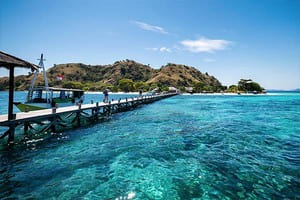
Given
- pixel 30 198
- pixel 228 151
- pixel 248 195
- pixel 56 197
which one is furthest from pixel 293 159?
pixel 30 198

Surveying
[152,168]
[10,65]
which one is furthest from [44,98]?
[152,168]

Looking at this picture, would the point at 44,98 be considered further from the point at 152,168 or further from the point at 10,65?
the point at 152,168

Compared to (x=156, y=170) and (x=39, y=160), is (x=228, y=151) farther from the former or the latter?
(x=39, y=160)

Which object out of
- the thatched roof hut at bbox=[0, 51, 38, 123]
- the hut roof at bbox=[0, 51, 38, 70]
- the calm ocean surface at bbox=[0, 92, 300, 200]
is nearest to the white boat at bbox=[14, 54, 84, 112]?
the thatched roof hut at bbox=[0, 51, 38, 123]

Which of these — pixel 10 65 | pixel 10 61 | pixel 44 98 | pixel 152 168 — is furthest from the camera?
pixel 44 98

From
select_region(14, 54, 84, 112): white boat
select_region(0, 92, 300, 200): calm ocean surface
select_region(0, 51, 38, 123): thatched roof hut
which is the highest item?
select_region(0, 51, 38, 123): thatched roof hut

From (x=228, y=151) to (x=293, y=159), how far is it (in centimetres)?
284

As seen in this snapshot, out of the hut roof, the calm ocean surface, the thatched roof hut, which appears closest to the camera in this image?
the calm ocean surface

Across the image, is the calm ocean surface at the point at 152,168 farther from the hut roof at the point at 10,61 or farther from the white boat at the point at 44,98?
the white boat at the point at 44,98

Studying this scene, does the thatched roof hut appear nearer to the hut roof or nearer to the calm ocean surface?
the hut roof

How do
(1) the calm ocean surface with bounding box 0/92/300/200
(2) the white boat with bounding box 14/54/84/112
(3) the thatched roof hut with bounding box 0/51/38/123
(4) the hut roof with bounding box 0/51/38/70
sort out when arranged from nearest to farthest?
(1) the calm ocean surface with bounding box 0/92/300/200
(4) the hut roof with bounding box 0/51/38/70
(3) the thatched roof hut with bounding box 0/51/38/123
(2) the white boat with bounding box 14/54/84/112

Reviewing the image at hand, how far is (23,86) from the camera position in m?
177

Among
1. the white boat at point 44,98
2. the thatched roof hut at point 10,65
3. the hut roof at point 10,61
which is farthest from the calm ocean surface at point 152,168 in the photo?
the white boat at point 44,98

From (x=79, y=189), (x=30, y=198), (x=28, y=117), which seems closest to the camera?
(x=30, y=198)
